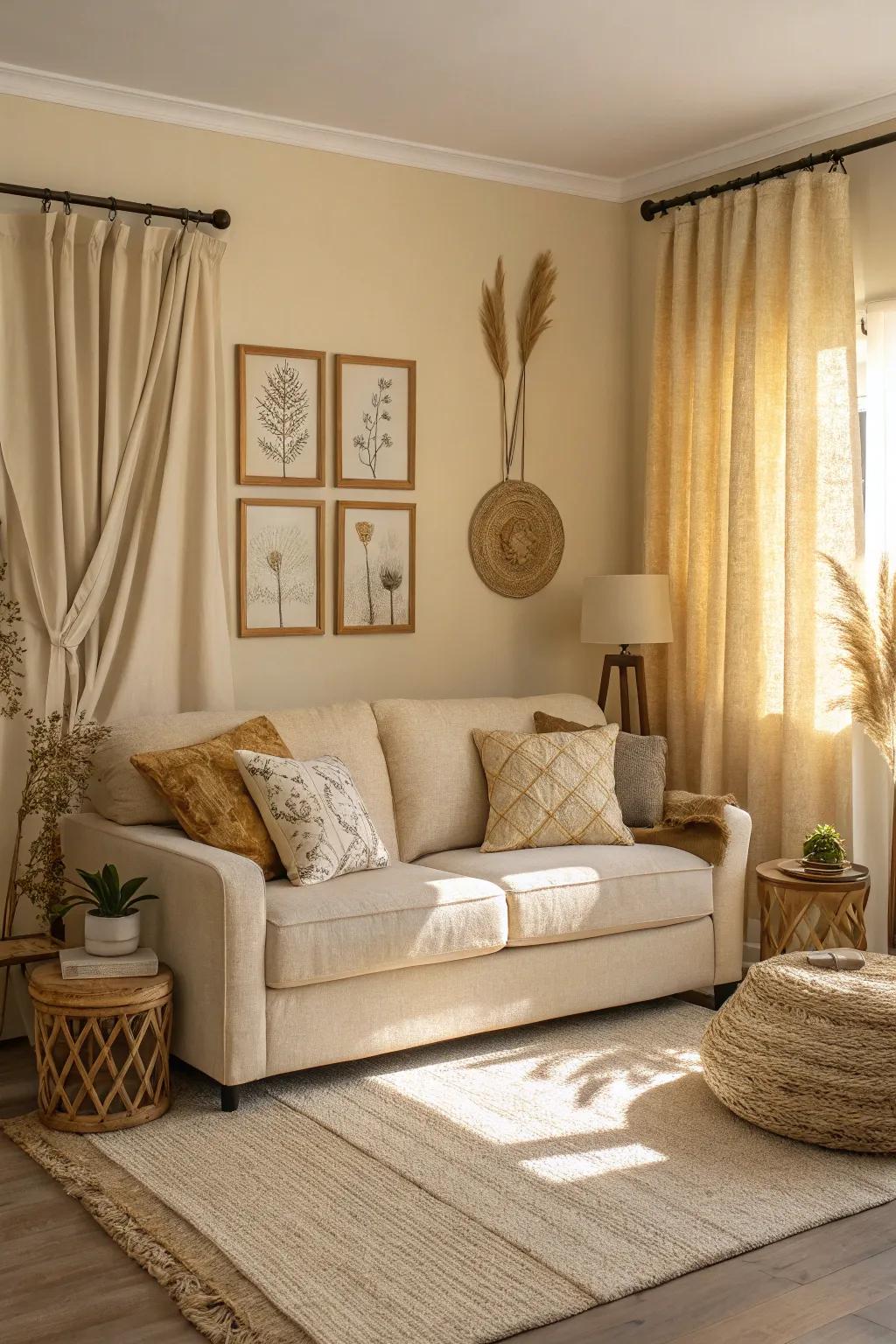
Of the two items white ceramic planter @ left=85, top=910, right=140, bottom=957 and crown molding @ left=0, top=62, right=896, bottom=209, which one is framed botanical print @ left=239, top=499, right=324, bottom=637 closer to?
crown molding @ left=0, top=62, right=896, bottom=209

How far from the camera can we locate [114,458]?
4129mm

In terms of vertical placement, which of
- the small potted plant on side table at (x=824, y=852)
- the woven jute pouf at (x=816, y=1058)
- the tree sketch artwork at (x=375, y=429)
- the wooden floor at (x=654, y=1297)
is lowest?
the wooden floor at (x=654, y=1297)

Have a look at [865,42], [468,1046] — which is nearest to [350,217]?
[865,42]

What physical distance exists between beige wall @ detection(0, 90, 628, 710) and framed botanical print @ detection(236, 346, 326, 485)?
0.16 feet

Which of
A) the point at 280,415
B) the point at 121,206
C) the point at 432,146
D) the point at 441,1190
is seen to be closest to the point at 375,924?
the point at 441,1190

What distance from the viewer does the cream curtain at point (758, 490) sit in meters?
4.46

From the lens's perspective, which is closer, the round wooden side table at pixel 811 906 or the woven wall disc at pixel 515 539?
the round wooden side table at pixel 811 906

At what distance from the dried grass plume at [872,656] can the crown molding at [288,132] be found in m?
1.93

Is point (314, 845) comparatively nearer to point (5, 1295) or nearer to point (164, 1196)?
point (164, 1196)

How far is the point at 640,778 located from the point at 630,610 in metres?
0.64

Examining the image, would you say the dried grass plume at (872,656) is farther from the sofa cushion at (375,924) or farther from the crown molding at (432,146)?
the crown molding at (432,146)

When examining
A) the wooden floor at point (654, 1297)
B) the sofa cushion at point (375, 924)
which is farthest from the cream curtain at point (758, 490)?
the wooden floor at point (654, 1297)

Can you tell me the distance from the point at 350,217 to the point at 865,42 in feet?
5.75

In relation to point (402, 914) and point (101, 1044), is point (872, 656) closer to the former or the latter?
point (402, 914)
